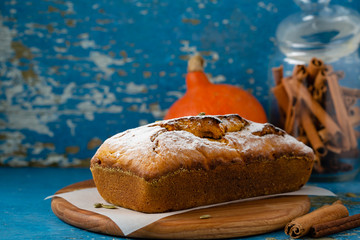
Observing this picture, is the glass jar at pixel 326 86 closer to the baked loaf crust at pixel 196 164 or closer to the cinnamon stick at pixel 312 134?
the cinnamon stick at pixel 312 134

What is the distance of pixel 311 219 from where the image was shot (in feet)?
3.39

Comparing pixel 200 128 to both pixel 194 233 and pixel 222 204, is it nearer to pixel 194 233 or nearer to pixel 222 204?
pixel 222 204

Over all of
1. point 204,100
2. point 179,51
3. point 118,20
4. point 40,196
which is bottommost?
point 40,196

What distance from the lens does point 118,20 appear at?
217cm

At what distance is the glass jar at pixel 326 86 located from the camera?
1687 millimetres

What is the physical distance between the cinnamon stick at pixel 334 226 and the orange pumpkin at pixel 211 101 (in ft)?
2.60

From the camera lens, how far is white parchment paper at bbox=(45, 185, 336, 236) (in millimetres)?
1012

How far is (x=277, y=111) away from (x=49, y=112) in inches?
48.2

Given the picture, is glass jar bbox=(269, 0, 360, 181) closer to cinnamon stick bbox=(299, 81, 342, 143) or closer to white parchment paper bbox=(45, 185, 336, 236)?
cinnamon stick bbox=(299, 81, 342, 143)

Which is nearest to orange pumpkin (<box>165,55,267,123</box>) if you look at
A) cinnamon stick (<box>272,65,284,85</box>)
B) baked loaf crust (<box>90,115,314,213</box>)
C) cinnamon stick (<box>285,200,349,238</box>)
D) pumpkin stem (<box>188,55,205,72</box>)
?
pumpkin stem (<box>188,55,205,72</box>)

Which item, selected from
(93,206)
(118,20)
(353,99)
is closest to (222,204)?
(93,206)

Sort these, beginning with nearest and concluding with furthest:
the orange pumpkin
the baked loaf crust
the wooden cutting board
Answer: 1. the wooden cutting board
2. the baked loaf crust
3. the orange pumpkin

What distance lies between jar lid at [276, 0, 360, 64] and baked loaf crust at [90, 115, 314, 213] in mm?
510

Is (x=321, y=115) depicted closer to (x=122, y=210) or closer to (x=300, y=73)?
(x=300, y=73)
